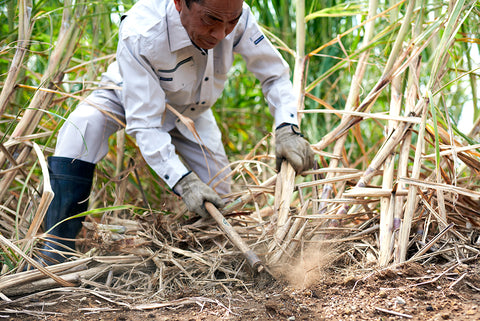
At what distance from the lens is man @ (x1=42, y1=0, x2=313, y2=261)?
1.79 m

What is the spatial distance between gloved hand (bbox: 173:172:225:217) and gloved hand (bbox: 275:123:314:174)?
12.8 inches

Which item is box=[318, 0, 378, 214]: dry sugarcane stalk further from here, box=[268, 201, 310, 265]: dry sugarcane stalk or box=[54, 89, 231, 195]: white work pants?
box=[54, 89, 231, 195]: white work pants

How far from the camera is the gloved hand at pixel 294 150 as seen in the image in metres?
1.86

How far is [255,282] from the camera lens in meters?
1.58

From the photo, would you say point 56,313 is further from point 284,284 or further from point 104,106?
point 104,106

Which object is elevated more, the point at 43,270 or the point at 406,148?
the point at 406,148

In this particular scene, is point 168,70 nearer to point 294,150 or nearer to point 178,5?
point 178,5

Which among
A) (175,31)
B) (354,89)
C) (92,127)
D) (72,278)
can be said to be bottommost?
(72,278)

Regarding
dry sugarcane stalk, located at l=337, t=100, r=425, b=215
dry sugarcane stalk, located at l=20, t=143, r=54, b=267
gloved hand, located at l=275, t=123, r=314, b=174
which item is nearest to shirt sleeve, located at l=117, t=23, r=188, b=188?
gloved hand, located at l=275, t=123, r=314, b=174

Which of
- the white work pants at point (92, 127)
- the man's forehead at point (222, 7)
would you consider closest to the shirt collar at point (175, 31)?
the man's forehead at point (222, 7)

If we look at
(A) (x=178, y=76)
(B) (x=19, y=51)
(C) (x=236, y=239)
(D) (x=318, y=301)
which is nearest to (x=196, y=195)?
(C) (x=236, y=239)

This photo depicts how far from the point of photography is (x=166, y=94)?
2043 millimetres

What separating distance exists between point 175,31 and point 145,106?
0.31m

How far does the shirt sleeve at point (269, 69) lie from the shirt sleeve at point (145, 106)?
435 millimetres
